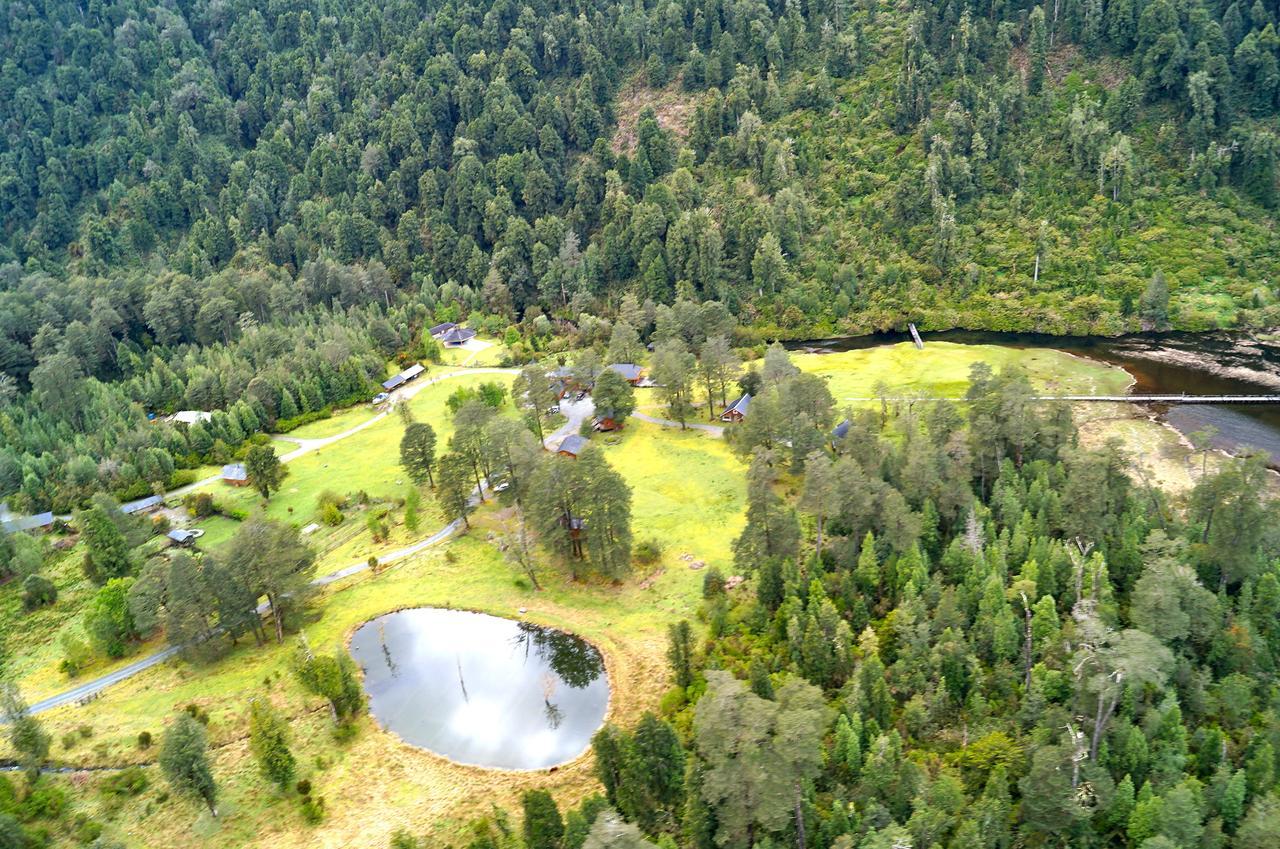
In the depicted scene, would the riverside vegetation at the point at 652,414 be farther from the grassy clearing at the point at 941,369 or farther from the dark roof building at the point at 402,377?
the dark roof building at the point at 402,377

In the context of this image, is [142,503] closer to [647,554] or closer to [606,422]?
[606,422]

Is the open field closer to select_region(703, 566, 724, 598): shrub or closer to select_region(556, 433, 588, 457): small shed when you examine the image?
select_region(703, 566, 724, 598): shrub

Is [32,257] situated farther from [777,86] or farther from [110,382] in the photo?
[777,86]

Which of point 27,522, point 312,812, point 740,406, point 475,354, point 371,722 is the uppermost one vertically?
point 740,406


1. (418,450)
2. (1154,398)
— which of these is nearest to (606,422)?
(418,450)

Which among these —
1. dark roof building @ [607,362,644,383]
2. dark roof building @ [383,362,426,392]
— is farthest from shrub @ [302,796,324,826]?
dark roof building @ [383,362,426,392]

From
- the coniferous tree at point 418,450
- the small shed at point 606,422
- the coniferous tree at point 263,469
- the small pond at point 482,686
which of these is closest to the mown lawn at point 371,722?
the small pond at point 482,686

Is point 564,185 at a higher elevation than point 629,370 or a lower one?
higher
